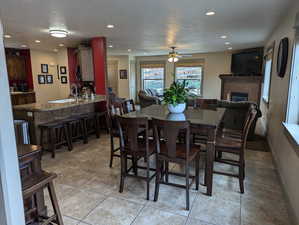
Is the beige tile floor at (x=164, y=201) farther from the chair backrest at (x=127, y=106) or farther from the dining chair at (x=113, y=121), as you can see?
the chair backrest at (x=127, y=106)

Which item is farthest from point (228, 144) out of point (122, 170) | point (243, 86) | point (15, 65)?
point (15, 65)

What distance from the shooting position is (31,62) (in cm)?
720

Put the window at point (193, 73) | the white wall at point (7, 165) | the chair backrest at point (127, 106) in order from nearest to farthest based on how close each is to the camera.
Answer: the white wall at point (7, 165), the chair backrest at point (127, 106), the window at point (193, 73)

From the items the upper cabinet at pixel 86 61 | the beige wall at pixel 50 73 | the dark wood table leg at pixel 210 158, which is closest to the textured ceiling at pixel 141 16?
the upper cabinet at pixel 86 61

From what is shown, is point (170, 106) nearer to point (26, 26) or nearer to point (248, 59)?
point (26, 26)

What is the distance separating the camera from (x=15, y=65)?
720cm

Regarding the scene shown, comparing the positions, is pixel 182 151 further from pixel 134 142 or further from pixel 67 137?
pixel 67 137

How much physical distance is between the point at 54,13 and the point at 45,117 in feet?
6.19

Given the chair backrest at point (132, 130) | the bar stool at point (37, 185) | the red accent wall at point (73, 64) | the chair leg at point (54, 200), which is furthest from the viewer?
the red accent wall at point (73, 64)

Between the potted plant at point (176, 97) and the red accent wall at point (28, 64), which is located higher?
the red accent wall at point (28, 64)

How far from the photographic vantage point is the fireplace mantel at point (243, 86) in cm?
704

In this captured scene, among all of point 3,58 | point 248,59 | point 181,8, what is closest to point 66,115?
point 181,8

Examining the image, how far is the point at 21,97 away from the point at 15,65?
1.25m

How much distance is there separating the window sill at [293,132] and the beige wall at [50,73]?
6662mm
